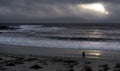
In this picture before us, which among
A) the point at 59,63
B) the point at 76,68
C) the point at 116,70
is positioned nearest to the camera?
the point at 116,70

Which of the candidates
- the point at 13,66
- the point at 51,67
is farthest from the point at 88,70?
the point at 13,66

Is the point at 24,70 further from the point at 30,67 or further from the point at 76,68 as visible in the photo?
the point at 76,68

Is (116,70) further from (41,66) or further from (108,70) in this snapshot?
(41,66)

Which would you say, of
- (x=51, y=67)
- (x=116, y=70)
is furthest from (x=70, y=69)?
(x=116, y=70)

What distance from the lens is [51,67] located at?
12.6 m

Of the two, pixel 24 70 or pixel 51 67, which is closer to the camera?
pixel 24 70

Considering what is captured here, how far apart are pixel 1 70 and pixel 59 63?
336 cm

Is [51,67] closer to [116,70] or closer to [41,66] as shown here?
[41,66]

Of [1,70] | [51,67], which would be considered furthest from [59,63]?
[1,70]

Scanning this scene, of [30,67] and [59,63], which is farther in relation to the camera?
[59,63]

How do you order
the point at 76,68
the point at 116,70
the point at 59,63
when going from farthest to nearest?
the point at 59,63 < the point at 76,68 < the point at 116,70

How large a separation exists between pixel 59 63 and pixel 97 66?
207cm

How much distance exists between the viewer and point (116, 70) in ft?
37.8

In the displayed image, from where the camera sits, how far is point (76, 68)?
12305 mm
